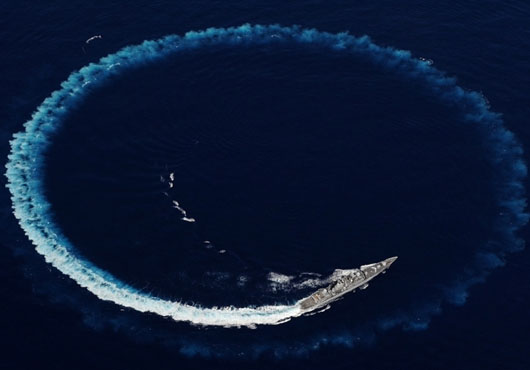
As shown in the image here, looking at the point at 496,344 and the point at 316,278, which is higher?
the point at 316,278

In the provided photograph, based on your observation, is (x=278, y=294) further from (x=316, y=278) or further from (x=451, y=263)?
(x=451, y=263)

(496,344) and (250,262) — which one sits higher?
(250,262)

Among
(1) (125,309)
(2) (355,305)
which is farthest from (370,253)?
(1) (125,309)

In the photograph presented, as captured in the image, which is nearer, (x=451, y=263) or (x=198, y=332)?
(x=198, y=332)

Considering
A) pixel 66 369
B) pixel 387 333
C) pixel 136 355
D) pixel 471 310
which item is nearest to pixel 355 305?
pixel 387 333

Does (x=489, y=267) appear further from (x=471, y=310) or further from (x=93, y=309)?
(x=93, y=309)

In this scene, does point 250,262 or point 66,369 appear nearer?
point 66,369
